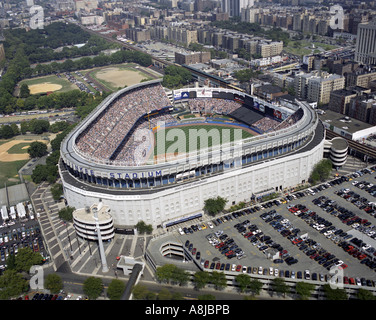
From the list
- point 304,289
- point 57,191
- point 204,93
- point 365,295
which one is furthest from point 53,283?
point 204,93

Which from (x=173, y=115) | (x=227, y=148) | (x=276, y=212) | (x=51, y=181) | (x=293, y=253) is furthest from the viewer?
(x=173, y=115)

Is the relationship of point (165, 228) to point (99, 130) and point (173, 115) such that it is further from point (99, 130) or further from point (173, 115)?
point (173, 115)

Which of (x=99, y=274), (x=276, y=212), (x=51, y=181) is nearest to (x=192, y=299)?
(x=99, y=274)

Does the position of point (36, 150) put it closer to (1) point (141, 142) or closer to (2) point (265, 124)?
(1) point (141, 142)

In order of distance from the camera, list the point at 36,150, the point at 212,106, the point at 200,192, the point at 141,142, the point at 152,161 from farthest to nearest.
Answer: the point at 212,106 < the point at 141,142 < the point at 36,150 < the point at 152,161 < the point at 200,192

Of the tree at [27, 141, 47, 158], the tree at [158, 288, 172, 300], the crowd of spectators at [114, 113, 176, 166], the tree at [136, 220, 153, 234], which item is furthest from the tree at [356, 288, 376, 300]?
the tree at [27, 141, 47, 158]

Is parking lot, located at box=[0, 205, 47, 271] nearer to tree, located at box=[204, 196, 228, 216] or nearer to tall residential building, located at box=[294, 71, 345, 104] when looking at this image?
tree, located at box=[204, 196, 228, 216]
